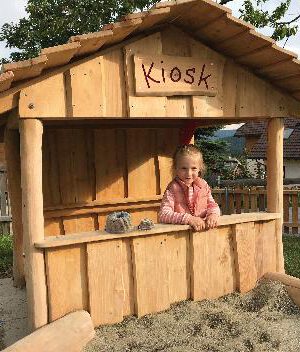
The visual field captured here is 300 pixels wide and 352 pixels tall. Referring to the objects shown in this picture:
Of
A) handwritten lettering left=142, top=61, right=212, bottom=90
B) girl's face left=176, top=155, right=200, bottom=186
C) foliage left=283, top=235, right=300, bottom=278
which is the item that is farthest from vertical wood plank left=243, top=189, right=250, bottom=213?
handwritten lettering left=142, top=61, right=212, bottom=90

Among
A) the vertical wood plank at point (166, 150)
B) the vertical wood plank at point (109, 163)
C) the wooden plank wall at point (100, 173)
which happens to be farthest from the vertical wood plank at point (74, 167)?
the vertical wood plank at point (166, 150)

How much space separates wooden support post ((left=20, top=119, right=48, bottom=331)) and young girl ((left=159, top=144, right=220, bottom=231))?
1398 millimetres

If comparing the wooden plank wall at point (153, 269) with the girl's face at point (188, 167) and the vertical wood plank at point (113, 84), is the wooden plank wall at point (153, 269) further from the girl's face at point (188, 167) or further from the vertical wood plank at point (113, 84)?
the vertical wood plank at point (113, 84)

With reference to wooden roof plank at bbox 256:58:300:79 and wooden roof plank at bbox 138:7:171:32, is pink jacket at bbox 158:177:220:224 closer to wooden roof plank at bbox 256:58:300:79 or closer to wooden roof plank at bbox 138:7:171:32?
wooden roof plank at bbox 256:58:300:79

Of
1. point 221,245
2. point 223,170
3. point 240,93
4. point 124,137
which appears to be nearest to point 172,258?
point 221,245

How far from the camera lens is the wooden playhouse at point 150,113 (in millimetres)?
3770

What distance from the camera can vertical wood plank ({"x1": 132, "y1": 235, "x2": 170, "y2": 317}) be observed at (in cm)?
417

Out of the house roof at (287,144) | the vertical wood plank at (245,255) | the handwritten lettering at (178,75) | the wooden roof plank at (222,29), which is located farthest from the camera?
the house roof at (287,144)

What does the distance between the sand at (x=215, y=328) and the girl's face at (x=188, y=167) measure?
1.37 metres

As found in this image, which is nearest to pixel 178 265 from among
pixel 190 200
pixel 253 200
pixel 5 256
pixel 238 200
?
pixel 190 200

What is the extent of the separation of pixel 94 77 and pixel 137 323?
98.5 inches

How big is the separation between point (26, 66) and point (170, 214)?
214cm

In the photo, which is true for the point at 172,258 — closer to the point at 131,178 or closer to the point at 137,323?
the point at 137,323

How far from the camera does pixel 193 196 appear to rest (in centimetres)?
464
